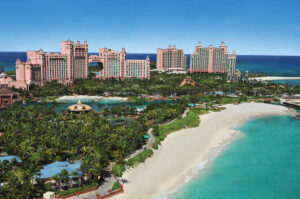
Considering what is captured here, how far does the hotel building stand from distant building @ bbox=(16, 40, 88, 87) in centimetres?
6078

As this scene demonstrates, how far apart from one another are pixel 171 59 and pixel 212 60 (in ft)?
79.1

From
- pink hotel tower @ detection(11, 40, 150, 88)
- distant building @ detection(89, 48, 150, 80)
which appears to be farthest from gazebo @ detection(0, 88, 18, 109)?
distant building @ detection(89, 48, 150, 80)

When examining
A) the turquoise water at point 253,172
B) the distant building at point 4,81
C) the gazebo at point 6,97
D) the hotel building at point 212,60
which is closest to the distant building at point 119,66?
the distant building at point 4,81

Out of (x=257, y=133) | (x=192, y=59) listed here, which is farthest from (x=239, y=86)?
(x=257, y=133)

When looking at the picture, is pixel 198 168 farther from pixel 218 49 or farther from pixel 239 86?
pixel 218 49

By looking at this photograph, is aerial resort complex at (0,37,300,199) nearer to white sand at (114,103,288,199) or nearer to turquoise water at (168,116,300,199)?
white sand at (114,103,288,199)

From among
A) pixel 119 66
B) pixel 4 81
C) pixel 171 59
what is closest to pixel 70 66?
pixel 119 66

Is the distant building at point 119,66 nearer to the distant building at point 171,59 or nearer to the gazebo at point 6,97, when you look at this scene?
the distant building at point 171,59

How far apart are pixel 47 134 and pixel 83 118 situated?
44.9ft

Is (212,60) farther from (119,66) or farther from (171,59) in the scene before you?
(119,66)

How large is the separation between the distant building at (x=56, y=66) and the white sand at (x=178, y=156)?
230 feet

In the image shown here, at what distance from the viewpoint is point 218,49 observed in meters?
153

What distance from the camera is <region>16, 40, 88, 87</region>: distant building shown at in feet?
358

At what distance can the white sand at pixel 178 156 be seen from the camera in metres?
33.6
